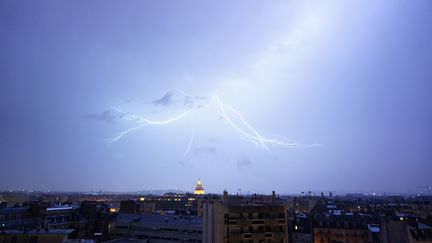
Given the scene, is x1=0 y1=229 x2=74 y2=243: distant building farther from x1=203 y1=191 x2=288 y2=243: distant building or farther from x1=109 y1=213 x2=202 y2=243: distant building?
x1=109 y1=213 x2=202 y2=243: distant building

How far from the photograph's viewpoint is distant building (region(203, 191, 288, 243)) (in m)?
52.9

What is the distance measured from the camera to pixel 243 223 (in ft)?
179

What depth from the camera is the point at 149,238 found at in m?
76.4

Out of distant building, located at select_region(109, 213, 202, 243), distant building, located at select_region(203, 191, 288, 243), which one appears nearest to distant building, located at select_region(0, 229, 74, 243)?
distant building, located at select_region(203, 191, 288, 243)

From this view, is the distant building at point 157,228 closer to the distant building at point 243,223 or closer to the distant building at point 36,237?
the distant building at point 243,223

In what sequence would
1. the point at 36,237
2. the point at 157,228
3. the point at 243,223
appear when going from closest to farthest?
the point at 36,237
the point at 243,223
the point at 157,228

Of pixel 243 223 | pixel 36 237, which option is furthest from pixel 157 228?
pixel 36 237

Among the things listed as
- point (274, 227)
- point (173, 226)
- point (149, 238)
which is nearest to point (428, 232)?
point (274, 227)

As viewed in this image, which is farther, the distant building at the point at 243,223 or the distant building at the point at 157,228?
the distant building at the point at 157,228

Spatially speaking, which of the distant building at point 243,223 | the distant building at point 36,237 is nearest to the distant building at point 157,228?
the distant building at point 243,223

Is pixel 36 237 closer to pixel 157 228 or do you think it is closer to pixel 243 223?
pixel 243 223

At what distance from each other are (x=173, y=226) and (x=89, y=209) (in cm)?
2189

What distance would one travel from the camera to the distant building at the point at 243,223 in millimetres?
52938

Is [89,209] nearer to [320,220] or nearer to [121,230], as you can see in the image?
[121,230]
